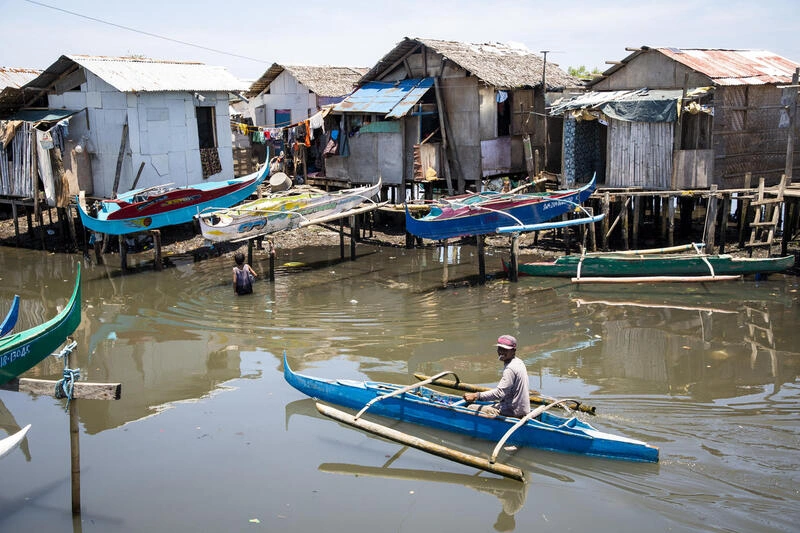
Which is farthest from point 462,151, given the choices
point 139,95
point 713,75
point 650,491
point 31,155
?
point 650,491

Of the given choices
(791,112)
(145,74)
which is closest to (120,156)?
(145,74)

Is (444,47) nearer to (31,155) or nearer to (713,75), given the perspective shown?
(713,75)

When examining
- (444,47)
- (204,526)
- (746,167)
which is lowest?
(204,526)

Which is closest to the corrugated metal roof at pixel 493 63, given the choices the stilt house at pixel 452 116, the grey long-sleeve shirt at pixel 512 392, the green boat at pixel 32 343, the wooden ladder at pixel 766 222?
the stilt house at pixel 452 116

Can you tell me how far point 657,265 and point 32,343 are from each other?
1126 cm

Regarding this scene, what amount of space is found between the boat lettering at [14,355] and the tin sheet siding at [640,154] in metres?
13.9

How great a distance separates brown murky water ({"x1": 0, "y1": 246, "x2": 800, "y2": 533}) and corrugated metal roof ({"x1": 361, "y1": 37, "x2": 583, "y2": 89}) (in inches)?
240

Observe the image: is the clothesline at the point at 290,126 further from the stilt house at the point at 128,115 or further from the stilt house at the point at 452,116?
the stilt house at the point at 128,115

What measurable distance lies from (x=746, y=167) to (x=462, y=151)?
7.05 metres

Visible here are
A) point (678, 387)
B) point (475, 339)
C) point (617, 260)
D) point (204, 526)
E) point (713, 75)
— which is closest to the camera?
point (204, 526)

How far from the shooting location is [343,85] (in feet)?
91.6

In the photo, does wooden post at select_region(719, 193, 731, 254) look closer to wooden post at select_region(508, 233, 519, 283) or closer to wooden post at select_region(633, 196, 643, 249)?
wooden post at select_region(633, 196, 643, 249)

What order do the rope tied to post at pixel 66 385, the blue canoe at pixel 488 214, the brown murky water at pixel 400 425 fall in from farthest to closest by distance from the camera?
the blue canoe at pixel 488 214 < the brown murky water at pixel 400 425 < the rope tied to post at pixel 66 385

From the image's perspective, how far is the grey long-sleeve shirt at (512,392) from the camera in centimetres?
824
